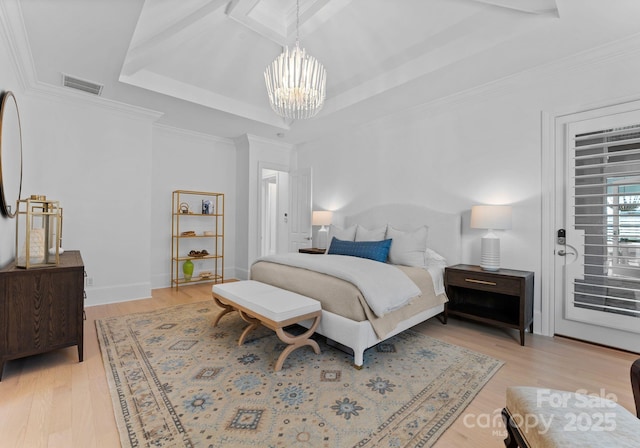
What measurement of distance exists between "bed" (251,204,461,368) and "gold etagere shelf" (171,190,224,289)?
2.06 meters

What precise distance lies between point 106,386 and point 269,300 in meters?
1.24

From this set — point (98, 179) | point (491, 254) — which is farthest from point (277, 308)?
point (98, 179)

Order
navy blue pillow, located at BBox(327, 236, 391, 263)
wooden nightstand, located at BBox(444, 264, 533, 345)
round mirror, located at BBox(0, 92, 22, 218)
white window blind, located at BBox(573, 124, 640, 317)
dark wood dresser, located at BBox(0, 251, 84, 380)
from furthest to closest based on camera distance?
1. navy blue pillow, located at BBox(327, 236, 391, 263)
2. wooden nightstand, located at BBox(444, 264, 533, 345)
3. white window blind, located at BBox(573, 124, 640, 317)
4. round mirror, located at BBox(0, 92, 22, 218)
5. dark wood dresser, located at BBox(0, 251, 84, 380)

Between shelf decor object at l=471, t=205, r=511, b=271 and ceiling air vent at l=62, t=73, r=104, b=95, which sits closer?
shelf decor object at l=471, t=205, r=511, b=271

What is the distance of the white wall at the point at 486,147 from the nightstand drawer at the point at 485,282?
0.48 meters

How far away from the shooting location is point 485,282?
3.02 meters

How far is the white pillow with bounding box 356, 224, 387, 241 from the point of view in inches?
153

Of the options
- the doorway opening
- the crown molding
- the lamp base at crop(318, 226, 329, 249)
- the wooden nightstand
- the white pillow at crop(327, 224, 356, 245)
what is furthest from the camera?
the doorway opening

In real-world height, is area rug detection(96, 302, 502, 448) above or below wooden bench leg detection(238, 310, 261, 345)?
below

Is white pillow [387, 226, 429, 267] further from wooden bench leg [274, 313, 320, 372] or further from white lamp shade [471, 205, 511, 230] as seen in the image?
wooden bench leg [274, 313, 320, 372]

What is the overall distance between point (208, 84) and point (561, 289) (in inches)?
186

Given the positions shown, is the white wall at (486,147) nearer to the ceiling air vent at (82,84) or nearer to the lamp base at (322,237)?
the lamp base at (322,237)

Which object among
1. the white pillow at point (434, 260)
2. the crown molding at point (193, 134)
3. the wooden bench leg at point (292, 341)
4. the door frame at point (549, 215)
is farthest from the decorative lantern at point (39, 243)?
the door frame at point (549, 215)

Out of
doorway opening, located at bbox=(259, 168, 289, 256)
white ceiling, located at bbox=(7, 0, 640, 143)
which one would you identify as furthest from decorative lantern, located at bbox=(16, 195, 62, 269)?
doorway opening, located at bbox=(259, 168, 289, 256)
